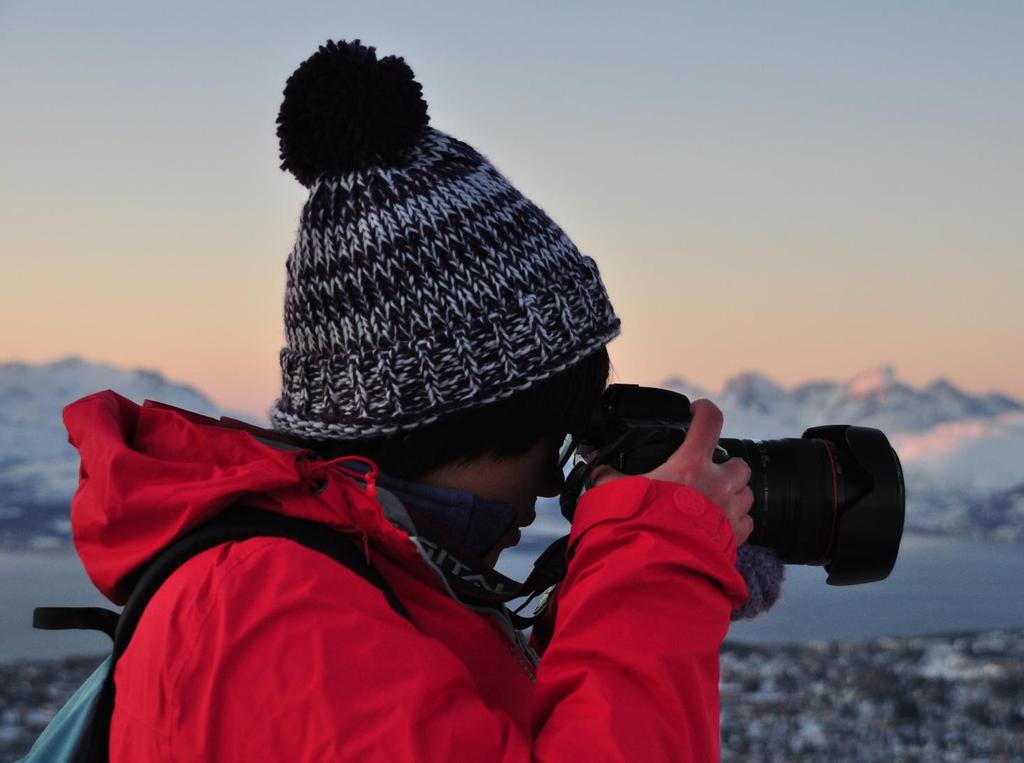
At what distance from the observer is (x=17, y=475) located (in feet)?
15.7

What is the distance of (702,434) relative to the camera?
0.98 m

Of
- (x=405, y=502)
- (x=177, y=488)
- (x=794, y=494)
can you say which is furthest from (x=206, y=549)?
(x=794, y=494)

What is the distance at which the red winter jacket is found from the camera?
0.74 m

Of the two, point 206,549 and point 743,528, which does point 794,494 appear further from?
point 206,549

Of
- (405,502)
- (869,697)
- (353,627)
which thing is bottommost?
(353,627)

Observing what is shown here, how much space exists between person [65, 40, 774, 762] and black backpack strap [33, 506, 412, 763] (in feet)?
0.03

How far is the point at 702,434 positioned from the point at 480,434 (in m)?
0.20

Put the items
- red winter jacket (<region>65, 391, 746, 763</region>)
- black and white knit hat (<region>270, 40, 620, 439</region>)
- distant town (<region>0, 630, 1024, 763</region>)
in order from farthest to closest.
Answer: distant town (<region>0, 630, 1024, 763</region>) < black and white knit hat (<region>270, 40, 620, 439</region>) < red winter jacket (<region>65, 391, 746, 763</region>)

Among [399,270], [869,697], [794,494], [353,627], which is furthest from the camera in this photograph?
[869,697]

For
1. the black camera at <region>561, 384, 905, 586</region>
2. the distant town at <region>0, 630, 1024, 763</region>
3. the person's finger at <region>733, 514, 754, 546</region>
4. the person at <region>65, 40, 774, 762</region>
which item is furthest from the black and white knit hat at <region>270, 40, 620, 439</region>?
the distant town at <region>0, 630, 1024, 763</region>

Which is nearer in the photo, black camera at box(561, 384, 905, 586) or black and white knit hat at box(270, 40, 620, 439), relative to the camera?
black and white knit hat at box(270, 40, 620, 439)

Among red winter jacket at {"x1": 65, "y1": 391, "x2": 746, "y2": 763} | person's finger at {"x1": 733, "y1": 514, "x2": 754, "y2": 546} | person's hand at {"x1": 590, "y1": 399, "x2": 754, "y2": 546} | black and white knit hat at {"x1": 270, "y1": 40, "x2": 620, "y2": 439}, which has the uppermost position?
black and white knit hat at {"x1": 270, "y1": 40, "x2": 620, "y2": 439}

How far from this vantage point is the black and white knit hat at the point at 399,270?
92 centimetres

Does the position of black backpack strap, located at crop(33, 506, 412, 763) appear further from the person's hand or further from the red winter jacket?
the person's hand
